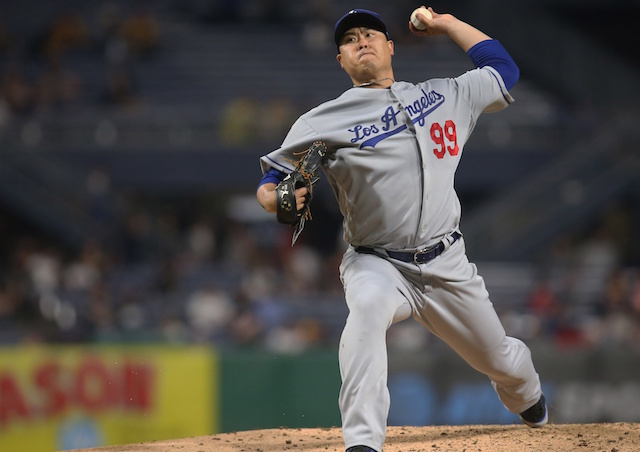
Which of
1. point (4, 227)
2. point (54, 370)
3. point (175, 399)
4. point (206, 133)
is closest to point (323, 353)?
point (175, 399)

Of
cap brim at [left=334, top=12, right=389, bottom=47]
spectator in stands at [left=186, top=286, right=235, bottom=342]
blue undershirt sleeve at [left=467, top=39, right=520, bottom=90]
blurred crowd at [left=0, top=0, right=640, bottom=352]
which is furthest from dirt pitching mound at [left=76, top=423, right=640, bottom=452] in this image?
spectator in stands at [left=186, top=286, right=235, bottom=342]

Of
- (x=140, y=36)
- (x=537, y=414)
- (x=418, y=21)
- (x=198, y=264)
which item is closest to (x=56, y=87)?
(x=140, y=36)

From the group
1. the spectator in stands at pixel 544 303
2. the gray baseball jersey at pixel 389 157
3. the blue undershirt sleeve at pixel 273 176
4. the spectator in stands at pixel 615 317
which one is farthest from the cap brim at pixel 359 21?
the spectator in stands at pixel 544 303

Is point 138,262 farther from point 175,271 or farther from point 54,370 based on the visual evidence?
point 54,370

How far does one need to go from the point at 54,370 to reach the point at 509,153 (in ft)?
25.6

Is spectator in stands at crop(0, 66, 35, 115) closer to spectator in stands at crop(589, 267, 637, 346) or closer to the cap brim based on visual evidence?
spectator in stands at crop(589, 267, 637, 346)

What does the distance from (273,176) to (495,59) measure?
3.95 ft

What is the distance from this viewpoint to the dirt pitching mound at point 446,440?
4.49m

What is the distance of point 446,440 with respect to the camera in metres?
4.78

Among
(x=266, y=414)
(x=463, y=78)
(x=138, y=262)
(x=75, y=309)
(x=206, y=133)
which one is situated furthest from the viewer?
(x=206, y=133)

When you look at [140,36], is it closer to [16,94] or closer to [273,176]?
[16,94]

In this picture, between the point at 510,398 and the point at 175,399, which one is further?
the point at 175,399

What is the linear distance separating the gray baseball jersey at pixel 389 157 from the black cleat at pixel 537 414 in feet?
3.67

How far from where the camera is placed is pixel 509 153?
1394 cm
